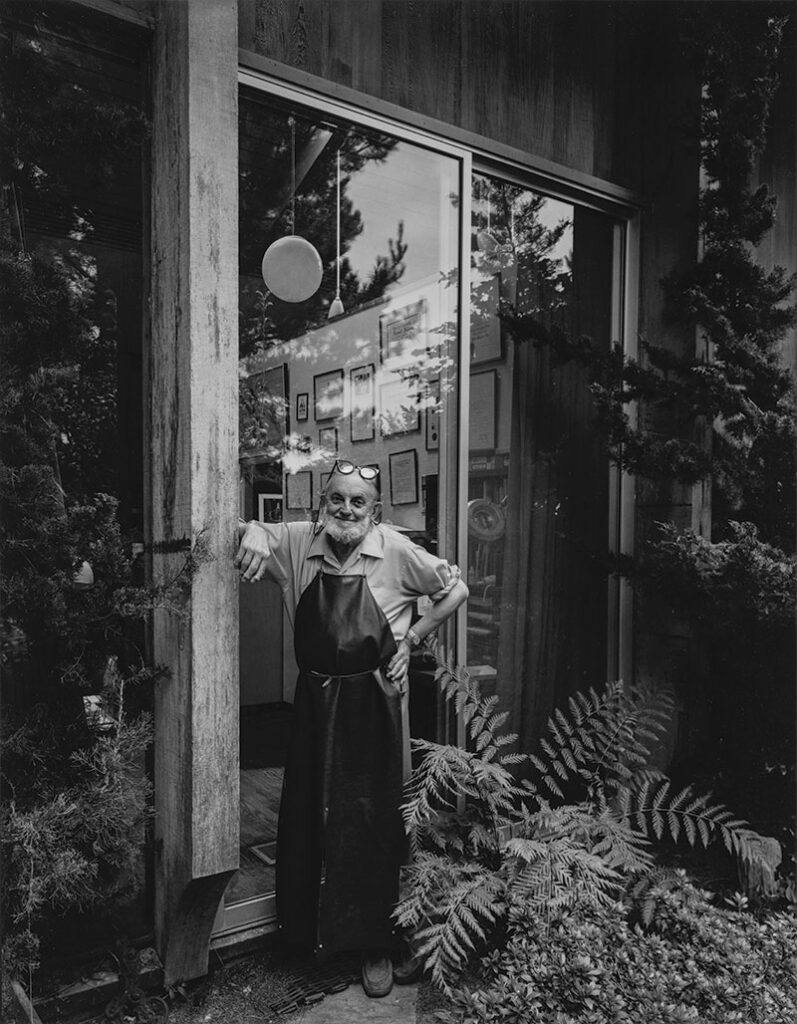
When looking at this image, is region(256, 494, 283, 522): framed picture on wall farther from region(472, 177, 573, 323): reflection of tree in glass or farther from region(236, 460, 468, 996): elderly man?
region(472, 177, 573, 323): reflection of tree in glass

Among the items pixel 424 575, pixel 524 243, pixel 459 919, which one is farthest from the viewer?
pixel 524 243

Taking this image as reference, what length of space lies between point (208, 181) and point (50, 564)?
1324 millimetres

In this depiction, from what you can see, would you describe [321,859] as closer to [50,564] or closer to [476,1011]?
[476,1011]

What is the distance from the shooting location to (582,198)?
4219 mm

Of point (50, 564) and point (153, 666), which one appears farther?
point (153, 666)

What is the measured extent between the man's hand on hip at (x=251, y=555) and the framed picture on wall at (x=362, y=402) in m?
1.12

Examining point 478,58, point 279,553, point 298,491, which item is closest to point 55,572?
point 279,553

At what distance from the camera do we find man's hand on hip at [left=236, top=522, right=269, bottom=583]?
8.23 feet

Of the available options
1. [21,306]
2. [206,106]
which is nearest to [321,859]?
[21,306]

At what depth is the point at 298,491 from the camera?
3326mm

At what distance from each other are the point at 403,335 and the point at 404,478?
2.34ft

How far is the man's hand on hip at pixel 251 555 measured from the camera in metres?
2.51

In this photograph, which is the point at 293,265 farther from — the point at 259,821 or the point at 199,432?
the point at 259,821

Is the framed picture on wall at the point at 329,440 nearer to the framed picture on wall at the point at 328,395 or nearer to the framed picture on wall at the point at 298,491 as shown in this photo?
the framed picture on wall at the point at 328,395
